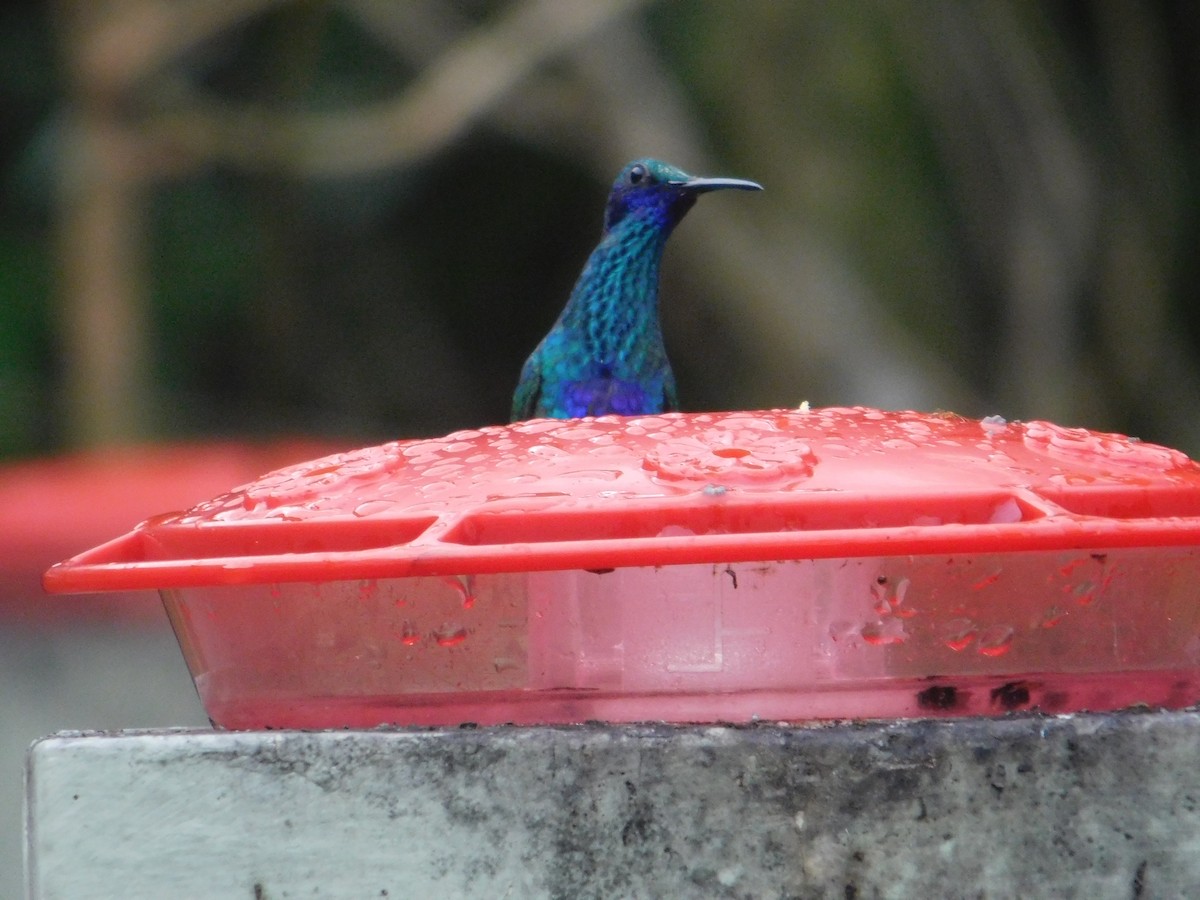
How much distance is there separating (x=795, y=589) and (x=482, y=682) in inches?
10.0

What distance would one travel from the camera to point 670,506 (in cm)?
112

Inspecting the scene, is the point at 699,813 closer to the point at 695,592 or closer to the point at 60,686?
the point at 695,592

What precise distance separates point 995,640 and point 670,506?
11.4 inches

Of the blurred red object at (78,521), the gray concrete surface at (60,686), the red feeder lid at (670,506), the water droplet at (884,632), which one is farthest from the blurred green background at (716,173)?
the water droplet at (884,632)

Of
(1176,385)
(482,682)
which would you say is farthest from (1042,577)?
(1176,385)

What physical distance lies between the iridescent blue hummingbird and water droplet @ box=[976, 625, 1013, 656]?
83.3 inches

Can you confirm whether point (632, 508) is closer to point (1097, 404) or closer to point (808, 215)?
point (808, 215)

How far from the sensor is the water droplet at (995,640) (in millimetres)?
1196

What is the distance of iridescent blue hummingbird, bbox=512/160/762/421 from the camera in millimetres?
3371

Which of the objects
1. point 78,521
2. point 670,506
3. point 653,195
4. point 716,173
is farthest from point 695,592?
point 716,173

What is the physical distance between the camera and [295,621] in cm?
125

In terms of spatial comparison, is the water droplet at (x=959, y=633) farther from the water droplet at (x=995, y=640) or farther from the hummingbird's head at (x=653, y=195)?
the hummingbird's head at (x=653, y=195)

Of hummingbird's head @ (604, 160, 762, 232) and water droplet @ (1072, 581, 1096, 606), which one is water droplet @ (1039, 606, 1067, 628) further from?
hummingbird's head @ (604, 160, 762, 232)

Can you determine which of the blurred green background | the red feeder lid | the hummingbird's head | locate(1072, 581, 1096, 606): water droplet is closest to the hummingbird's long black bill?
the hummingbird's head
